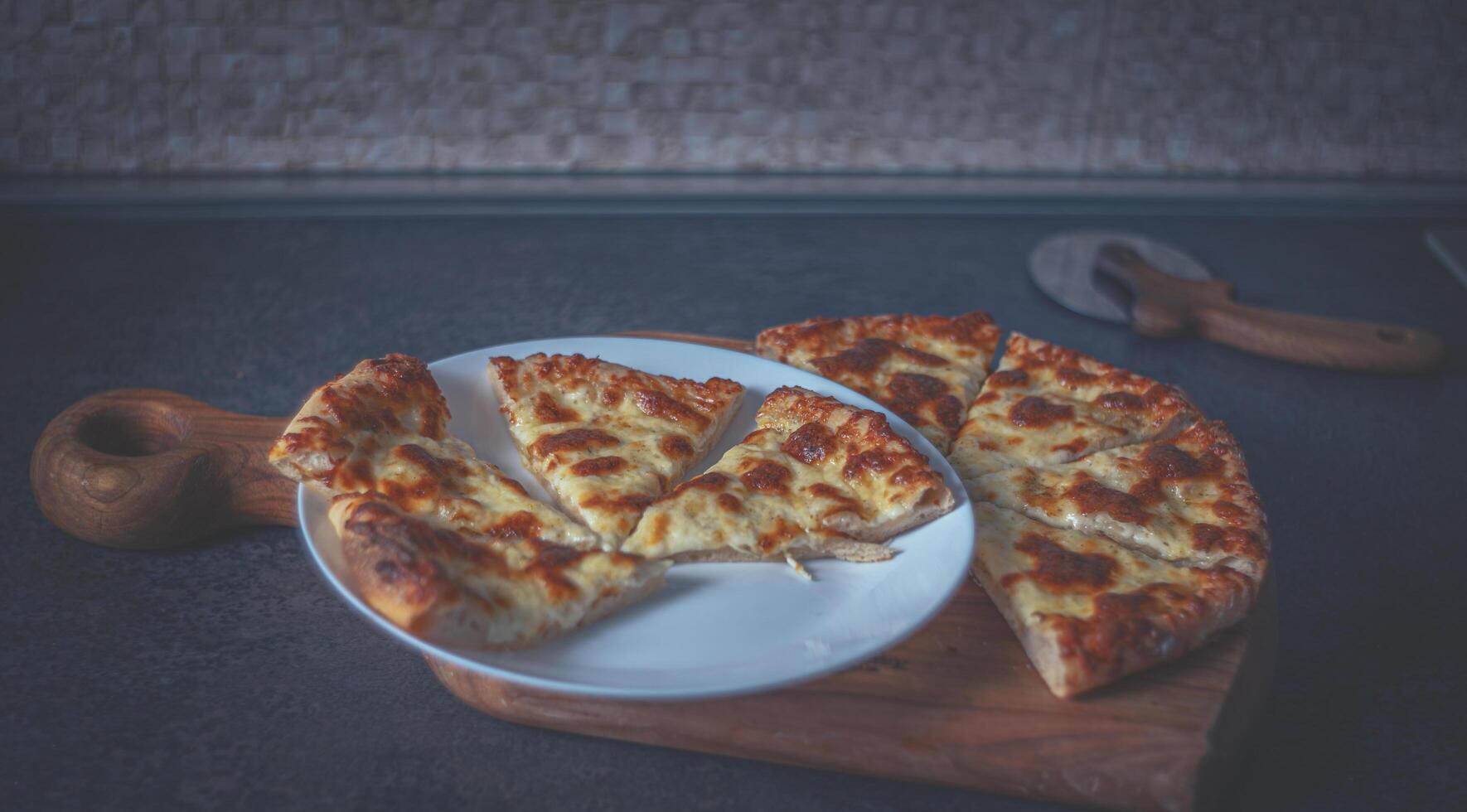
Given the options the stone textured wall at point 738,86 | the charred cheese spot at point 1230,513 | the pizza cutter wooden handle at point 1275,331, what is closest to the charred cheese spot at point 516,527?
the charred cheese spot at point 1230,513

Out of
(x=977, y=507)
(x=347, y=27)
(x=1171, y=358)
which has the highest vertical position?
(x=347, y=27)

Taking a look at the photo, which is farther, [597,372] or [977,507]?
[597,372]

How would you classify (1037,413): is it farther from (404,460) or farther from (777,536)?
(404,460)

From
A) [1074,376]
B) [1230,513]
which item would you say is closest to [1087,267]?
[1074,376]

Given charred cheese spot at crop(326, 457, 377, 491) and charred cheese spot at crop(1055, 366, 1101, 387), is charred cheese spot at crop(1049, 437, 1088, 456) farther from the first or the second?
charred cheese spot at crop(326, 457, 377, 491)

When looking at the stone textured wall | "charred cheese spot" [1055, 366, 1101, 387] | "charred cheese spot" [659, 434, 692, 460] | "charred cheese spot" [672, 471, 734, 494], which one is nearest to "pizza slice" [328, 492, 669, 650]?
"charred cheese spot" [672, 471, 734, 494]

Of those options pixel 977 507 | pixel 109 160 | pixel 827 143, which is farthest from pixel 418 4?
pixel 977 507

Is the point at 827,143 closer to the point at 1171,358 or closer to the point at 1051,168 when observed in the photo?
the point at 1051,168
